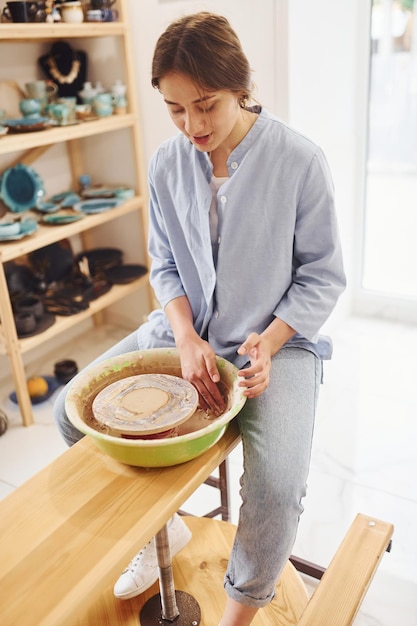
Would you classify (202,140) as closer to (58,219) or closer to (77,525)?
(77,525)

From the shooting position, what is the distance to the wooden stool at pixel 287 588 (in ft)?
3.87

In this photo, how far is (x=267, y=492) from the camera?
0.99 m

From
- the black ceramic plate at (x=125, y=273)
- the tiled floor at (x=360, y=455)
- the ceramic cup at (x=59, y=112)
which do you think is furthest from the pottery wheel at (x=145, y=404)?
the black ceramic plate at (x=125, y=273)

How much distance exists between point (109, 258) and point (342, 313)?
106cm

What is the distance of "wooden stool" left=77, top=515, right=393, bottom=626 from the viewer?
118cm

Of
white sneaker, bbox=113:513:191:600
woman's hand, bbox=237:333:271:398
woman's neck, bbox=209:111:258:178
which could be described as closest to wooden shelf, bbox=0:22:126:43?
woman's neck, bbox=209:111:258:178

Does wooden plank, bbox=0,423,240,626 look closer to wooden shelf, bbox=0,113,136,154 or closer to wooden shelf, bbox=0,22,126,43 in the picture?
wooden shelf, bbox=0,113,136,154

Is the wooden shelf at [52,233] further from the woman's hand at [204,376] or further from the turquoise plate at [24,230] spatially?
the woman's hand at [204,376]

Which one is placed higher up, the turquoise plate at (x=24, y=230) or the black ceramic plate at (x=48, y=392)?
the turquoise plate at (x=24, y=230)

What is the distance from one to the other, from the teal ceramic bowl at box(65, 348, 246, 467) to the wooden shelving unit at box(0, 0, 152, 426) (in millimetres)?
1017

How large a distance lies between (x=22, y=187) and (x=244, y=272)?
1.41 m

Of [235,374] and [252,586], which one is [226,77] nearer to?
[235,374]

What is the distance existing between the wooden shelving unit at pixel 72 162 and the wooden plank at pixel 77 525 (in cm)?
117

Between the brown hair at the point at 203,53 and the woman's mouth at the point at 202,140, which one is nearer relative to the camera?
the brown hair at the point at 203,53
